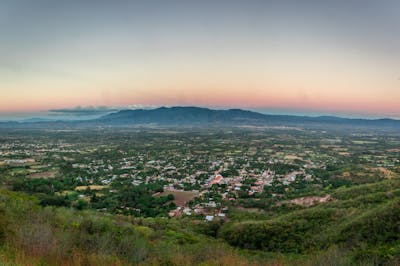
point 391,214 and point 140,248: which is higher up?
point 140,248

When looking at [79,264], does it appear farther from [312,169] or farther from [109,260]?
[312,169]

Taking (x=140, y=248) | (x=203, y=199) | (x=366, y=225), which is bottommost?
(x=203, y=199)

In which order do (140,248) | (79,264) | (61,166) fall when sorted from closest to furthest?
(79,264) < (140,248) < (61,166)

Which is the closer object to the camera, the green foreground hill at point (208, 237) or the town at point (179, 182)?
the green foreground hill at point (208, 237)

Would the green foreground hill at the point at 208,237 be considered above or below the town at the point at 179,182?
above

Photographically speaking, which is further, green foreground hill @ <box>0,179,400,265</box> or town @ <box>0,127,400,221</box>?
town @ <box>0,127,400,221</box>

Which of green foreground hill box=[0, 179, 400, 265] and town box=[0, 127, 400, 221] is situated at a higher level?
green foreground hill box=[0, 179, 400, 265]

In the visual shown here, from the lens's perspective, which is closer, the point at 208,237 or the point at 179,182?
the point at 208,237

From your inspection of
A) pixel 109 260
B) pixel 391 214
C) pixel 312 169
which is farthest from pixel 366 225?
pixel 312 169
